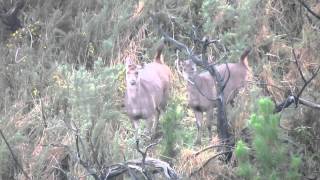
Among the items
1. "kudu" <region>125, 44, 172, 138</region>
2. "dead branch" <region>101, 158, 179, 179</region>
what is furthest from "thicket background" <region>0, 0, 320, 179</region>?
"dead branch" <region>101, 158, 179, 179</region>

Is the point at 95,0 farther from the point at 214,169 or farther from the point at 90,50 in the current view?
the point at 214,169

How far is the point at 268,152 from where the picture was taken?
17.1 ft

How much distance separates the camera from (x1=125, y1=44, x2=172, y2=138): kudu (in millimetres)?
8398

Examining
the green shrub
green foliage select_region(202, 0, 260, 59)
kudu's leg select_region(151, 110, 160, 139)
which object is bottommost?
kudu's leg select_region(151, 110, 160, 139)

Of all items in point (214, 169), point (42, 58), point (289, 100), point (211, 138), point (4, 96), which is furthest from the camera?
point (42, 58)

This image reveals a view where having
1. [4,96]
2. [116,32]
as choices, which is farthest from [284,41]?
[4,96]

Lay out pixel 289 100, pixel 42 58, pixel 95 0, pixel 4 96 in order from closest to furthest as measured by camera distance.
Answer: pixel 289 100, pixel 4 96, pixel 42 58, pixel 95 0

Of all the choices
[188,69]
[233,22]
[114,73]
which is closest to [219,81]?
[188,69]

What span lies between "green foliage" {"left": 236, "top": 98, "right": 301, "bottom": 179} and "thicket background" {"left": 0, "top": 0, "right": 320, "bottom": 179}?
0.94 metres

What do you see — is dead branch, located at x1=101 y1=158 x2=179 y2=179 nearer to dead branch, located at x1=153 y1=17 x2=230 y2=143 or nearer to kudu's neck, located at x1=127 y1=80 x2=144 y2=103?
dead branch, located at x1=153 y1=17 x2=230 y2=143

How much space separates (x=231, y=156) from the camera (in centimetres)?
712

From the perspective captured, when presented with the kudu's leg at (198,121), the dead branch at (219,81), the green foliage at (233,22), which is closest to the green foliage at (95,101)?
the kudu's leg at (198,121)

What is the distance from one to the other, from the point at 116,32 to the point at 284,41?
2.23 meters

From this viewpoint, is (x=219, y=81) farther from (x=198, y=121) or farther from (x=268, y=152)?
(x=268, y=152)
